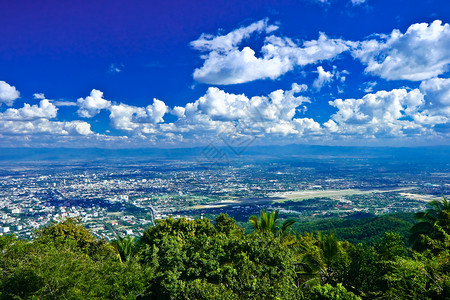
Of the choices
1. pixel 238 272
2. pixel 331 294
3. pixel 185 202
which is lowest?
pixel 185 202

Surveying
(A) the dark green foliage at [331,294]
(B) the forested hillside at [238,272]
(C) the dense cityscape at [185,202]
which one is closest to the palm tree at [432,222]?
(B) the forested hillside at [238,272]

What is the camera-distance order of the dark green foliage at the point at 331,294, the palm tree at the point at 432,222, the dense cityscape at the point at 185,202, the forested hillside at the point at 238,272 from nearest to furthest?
the dark green foliage at the point at 331,294
the forested hillside at the point at 238,272
the palm tree at the point at 432,222
the dense cityscape at the point at 185,202

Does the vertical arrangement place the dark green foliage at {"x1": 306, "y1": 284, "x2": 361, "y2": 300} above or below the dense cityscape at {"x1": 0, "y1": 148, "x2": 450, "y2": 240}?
above

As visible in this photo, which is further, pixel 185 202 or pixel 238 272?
pixel 185 202

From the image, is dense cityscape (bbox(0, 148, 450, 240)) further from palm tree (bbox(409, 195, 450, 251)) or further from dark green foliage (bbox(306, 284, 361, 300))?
dark green foliage (bbox(306, 284, 361, 300))

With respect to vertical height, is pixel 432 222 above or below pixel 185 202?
above

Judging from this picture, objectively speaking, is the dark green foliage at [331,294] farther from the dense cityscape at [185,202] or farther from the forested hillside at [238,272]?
the dense cityscape at [185,202]

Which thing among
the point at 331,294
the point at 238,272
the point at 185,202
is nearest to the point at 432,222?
the point at 331,294

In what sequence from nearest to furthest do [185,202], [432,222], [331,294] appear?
[331,294] < [432,222] < [185,202]

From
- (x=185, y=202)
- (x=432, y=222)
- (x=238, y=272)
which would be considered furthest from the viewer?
(x=185, y=202)

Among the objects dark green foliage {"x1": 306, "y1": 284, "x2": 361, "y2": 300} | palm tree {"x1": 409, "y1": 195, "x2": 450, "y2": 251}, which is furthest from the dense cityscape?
dark green foliage {"x1": 306, "y1": 284, "x2": 361, "y2": 300}

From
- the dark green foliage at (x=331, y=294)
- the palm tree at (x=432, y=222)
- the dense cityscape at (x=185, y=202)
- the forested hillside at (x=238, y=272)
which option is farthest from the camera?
the dense cityscape at (x=185, y=202)

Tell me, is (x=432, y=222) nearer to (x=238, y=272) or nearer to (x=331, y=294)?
(x=331, y=294)
